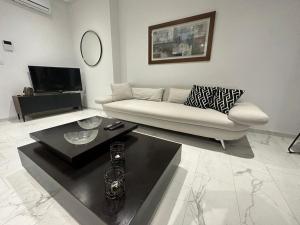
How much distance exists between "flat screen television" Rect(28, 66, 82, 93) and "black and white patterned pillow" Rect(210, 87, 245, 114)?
3384 millimetres

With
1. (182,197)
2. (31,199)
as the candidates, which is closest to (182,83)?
(182,197)

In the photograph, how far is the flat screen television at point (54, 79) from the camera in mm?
3008

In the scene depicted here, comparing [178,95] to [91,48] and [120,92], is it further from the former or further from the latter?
[91,48]

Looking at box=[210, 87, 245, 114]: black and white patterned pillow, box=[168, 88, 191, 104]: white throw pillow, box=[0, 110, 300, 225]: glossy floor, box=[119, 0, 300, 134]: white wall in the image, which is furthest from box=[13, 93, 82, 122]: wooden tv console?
box=[210, 87, 245, 114]: black and white patterned pillow

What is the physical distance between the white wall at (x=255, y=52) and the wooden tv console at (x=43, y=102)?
2.73 metres

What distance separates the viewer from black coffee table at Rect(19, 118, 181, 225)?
27.7 inches

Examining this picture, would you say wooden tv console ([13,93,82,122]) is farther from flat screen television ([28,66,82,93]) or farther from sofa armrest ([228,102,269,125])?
sofa armrest ([228,102,269,125])

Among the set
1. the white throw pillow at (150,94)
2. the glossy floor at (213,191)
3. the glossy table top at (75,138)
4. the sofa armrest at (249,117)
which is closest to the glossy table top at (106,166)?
the glossy table top at (75,138)

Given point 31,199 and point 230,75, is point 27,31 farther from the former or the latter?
point 230,75

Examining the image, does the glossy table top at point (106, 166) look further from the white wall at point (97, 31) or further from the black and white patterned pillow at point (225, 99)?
the white wall at point (97, 31)

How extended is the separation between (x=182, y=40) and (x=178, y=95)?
104cm

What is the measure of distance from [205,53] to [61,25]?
145 inches

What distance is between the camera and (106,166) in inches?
40.3

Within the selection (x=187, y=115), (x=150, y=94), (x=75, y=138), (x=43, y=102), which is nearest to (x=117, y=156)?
(x=75, y=138)
